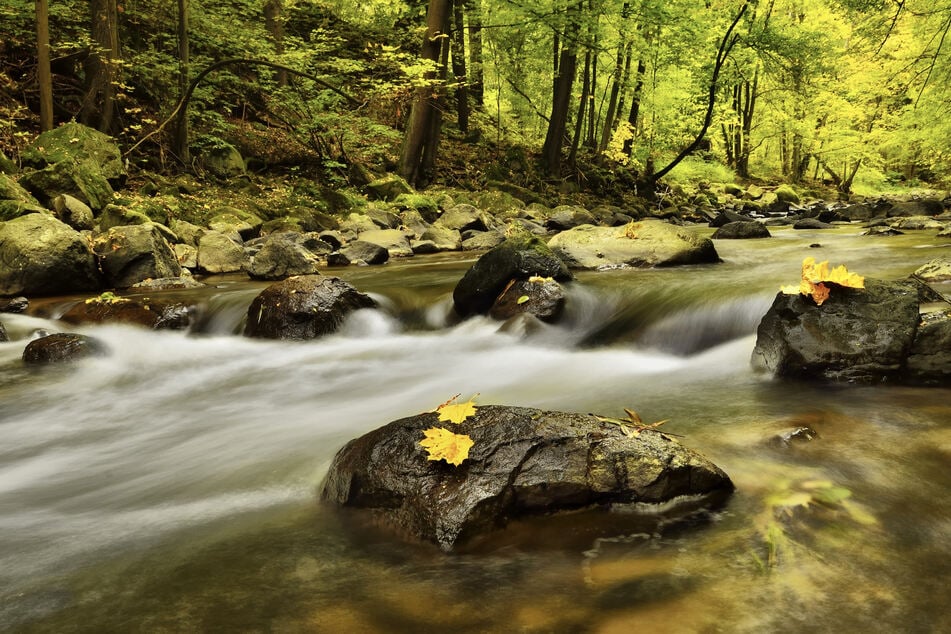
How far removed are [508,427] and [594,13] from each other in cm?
1602

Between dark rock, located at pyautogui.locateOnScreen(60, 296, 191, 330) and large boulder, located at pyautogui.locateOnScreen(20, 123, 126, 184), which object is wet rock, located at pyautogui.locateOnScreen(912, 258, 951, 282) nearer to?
dark rock, located at pyautogui.locateOnScreen(60, 296, 191, 330)

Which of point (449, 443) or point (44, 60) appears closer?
point (449, 443)

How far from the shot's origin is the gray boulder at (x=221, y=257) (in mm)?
9344

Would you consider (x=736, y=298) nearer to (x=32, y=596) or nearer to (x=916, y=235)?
(x=32, y=596)

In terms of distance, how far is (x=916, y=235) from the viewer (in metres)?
10.7

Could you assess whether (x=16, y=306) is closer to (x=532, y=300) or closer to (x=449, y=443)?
(x=532, y=300)

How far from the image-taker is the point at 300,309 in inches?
247

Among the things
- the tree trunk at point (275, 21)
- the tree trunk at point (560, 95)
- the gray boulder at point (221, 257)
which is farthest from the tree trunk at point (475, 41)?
the gray boulder at point (221, 257)

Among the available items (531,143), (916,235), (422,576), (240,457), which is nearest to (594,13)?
(531,143)

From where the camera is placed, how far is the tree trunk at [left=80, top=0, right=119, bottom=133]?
1168cm

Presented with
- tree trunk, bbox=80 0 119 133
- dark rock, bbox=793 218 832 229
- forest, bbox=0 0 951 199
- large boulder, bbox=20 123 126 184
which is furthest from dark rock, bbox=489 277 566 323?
dark rock, bbox=793 218 832 229

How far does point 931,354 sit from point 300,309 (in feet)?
17.5

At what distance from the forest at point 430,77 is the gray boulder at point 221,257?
4.04 m

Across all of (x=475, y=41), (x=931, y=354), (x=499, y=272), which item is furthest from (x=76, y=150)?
(x=475, y=41)
